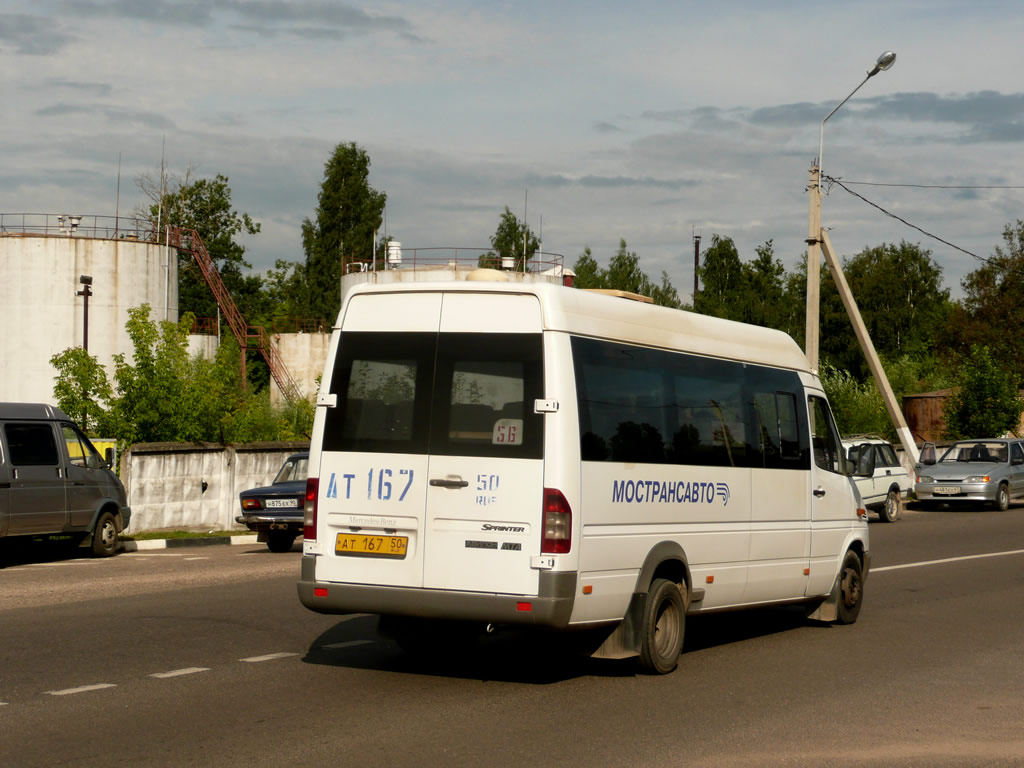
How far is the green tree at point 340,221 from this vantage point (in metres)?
78.5

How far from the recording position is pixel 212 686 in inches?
332

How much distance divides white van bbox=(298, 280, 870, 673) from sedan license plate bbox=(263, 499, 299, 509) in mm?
10558

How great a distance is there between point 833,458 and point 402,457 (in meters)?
4.94

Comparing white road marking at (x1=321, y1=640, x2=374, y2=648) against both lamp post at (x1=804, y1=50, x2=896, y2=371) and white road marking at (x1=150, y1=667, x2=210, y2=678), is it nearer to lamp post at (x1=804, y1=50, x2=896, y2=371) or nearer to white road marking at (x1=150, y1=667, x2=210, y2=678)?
white road marking at (x1=150, y1=667, x2=210, y2=678)

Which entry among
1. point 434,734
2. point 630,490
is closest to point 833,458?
point 630,490

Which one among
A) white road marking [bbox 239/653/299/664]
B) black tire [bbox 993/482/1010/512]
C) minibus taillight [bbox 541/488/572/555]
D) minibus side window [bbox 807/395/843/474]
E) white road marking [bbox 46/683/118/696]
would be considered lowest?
white road marking [bbox 239/653/299/664]

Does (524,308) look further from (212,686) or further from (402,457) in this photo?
(212,686)

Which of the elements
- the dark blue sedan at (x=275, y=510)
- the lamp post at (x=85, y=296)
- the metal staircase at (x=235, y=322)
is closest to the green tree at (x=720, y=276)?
the metal staircase at (x=235, y=322)

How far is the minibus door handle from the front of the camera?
8.31 meters

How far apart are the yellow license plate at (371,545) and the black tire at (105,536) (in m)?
11.7

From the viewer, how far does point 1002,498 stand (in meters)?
31.6

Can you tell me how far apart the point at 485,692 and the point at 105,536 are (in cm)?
1263

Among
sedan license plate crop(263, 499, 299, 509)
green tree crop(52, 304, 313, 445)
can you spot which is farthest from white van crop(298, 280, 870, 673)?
green tree crop(52, 304, 313, 445)

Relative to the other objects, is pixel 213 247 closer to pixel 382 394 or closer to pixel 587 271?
pixel 587 271
